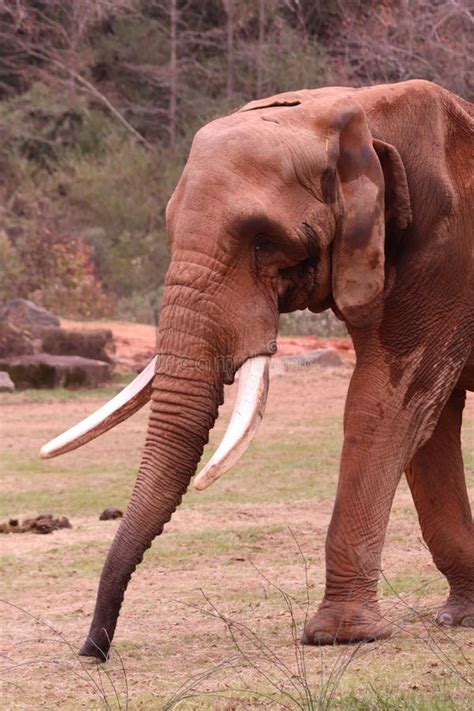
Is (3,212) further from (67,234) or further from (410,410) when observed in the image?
(410,410)

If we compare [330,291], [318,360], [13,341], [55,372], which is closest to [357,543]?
[330,291]

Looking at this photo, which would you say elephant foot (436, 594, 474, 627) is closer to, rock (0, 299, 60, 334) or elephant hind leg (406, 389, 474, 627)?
elephant hind leg (406, 389, 474, 627)

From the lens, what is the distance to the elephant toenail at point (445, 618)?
7.14 meters

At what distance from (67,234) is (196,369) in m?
23.7

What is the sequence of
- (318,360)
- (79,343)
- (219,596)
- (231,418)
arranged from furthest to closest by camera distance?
(79,343)
(318,360)
(219,596)
(231,418)

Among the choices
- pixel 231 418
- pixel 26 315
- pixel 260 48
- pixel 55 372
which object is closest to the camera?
pixel 231 418

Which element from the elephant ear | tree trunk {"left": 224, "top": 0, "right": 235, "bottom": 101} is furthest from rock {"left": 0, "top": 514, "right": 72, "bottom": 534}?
tree trunk {"left": 224, "top": 0, "right": 235, "bottom": 101}

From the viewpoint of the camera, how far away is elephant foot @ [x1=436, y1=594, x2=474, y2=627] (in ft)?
23.4

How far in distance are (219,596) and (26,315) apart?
1472 cm

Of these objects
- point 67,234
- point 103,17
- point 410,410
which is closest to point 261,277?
point 410,410

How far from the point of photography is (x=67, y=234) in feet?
96.4

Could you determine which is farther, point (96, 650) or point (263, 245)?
point (263, 245)

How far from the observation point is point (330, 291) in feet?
21.0

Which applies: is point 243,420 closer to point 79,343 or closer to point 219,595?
point 219,595
